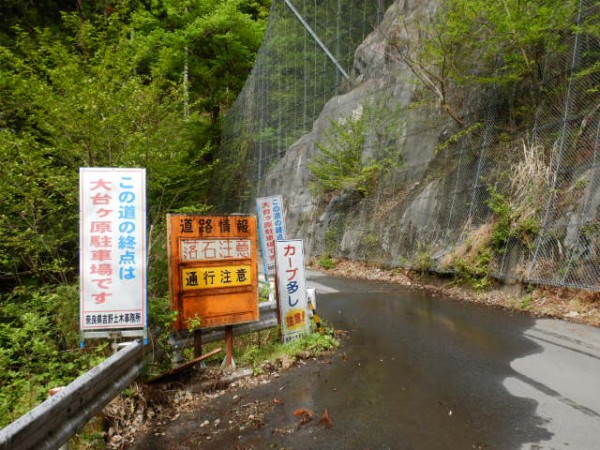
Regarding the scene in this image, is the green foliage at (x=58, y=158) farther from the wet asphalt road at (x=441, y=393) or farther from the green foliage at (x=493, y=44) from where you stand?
the green foliage at (x=493, y=44)

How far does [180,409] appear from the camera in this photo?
5.08 metres

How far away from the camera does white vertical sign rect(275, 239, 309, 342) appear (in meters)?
7.29

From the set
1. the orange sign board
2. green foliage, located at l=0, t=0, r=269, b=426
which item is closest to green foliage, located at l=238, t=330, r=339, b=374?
the orange sign board

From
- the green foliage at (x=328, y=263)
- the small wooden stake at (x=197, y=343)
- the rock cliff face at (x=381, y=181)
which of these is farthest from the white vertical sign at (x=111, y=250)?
the green foliage at (x=328, y=263)

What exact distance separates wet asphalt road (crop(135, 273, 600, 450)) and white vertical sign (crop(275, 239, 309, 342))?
0.93 m

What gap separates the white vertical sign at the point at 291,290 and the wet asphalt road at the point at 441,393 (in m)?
0.93

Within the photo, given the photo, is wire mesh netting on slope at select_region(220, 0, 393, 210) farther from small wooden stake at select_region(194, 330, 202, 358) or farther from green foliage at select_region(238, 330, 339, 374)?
small wooden stake at select_region(194, 330, 202, 358)

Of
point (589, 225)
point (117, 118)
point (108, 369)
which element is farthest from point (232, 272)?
point (589, 225)

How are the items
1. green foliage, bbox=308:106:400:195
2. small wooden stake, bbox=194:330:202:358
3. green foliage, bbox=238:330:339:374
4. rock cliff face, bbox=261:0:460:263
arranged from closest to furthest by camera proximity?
small wooden stake, bbox=194:330:202:358 → green foliage, bbox=238:330:339:374 → rock cliff face, bbox=261:0:460:263 → green foliage, bbox=308:106:400:195

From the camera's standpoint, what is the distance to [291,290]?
7477 millimetres

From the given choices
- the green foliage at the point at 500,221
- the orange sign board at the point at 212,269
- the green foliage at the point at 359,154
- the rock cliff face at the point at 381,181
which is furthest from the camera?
the green foliage at the point at 359,154

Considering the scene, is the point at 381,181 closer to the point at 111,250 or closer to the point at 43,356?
the point at 111,250

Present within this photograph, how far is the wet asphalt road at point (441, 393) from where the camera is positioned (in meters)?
3.94

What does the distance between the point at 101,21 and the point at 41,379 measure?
10464mm
